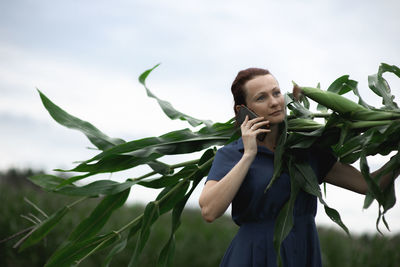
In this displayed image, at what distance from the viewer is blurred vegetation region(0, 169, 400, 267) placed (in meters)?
5.25

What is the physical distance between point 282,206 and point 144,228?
0.66 m

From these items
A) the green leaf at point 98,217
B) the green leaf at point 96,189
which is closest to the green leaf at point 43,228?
the green leaf at point 98,217

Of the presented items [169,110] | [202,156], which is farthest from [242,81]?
[169,110]

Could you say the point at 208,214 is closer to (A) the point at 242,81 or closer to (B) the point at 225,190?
(B) the point at 225,190

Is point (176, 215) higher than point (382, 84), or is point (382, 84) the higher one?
point (382, 84)

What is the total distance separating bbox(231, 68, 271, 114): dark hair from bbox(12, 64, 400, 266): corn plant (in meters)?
0.17

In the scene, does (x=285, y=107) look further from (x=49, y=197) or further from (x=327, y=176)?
(x=49, y=197)

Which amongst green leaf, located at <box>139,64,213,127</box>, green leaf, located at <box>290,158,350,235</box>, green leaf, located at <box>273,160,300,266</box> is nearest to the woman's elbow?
green leaf, located at <box>273,160,300,266</box>

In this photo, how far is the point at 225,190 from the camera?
1774 millimetres

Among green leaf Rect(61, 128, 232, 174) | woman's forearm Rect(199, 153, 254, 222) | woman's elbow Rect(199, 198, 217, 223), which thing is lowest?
woman's elbow Rect(199, 198, 217, 223)

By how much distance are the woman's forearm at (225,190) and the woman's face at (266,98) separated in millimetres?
225

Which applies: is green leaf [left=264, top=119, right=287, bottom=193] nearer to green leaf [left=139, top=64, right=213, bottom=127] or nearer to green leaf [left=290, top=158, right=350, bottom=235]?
green leaf [left=290, top=158, right=350, bottom=235]

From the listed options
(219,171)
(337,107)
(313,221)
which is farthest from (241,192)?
(337,107)

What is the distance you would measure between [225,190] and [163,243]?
380 cm
